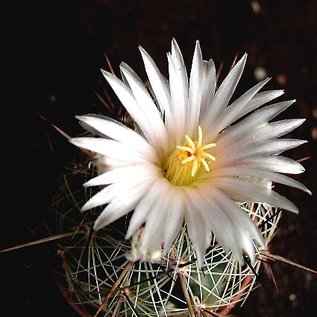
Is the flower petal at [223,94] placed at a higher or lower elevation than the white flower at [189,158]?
higher

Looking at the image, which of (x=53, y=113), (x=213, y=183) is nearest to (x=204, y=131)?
(x=213, y=183)

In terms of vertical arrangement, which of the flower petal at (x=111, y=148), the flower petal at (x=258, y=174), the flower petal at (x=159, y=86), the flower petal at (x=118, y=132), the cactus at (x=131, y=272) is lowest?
the cactus at (x=131, y=272)

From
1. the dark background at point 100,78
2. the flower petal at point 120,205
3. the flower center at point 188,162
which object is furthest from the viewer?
the dark background at point 100,78

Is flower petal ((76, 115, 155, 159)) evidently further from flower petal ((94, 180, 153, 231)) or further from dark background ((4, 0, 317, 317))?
dark background ((4, 0, 317, 317))

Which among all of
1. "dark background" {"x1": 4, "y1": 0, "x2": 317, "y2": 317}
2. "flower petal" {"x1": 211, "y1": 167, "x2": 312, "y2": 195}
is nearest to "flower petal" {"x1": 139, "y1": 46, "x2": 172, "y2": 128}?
"flower petal" {"x1": 211, "y1": 167, "x2": 312, "y2": 195}

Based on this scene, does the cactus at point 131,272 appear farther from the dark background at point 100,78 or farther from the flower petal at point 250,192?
the dark background at point 100,78

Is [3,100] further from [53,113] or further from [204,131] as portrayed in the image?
[204,131]

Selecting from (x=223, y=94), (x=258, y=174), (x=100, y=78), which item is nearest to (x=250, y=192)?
(x=258, y=174)

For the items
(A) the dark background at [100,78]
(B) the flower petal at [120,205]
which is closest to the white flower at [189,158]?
(B) the flower petal at [120,205]
